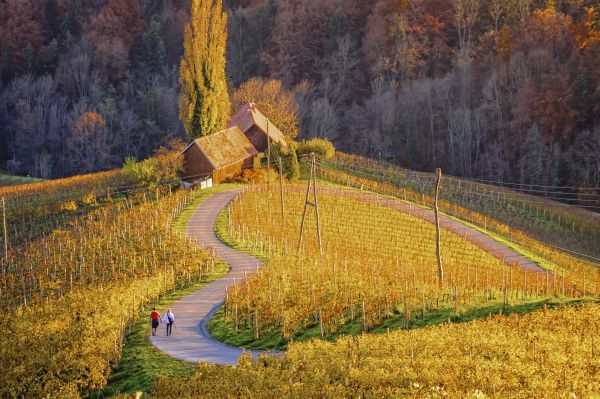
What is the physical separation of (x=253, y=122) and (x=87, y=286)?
31299 millimetres

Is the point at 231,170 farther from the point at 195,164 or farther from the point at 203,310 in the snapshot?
the point at 203,310

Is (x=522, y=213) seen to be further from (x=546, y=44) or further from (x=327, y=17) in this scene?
(x=327, y=17)

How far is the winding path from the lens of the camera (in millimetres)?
30578

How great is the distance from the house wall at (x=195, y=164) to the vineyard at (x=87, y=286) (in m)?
3.75

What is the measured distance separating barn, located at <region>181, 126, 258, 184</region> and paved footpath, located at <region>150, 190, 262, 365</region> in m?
9.57

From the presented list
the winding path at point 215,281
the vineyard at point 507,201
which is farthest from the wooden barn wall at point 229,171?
the vineyard at point 507,201

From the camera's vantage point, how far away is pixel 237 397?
77.7 ft

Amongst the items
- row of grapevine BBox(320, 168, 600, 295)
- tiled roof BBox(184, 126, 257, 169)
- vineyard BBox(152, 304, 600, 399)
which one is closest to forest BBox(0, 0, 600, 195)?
row of grapevine BBox(320, 168, 600, 295)

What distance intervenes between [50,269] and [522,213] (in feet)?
105

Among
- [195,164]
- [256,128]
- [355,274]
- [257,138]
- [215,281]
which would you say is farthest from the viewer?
[256,128]

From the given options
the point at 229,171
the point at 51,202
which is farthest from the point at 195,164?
the point at 51,202

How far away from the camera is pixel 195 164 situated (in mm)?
61969

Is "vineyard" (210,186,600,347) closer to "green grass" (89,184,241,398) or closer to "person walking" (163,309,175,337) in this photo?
"person walking" (163,309,175,337)

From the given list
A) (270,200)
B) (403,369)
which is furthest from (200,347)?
(270,200)
